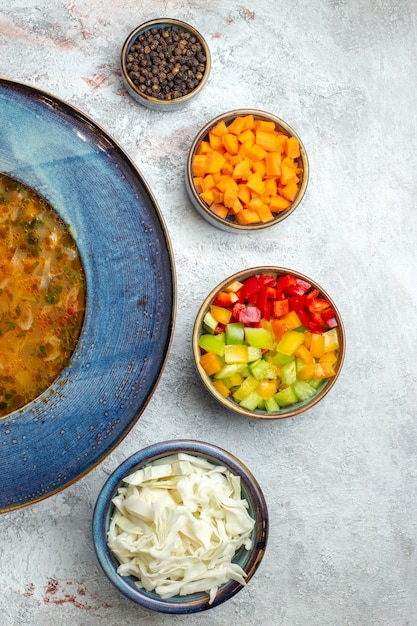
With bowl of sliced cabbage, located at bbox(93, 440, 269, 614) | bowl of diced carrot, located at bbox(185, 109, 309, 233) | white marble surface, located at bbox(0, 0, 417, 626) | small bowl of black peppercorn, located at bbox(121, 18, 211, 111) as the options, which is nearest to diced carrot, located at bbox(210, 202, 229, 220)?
bowl of diced carrot, located at bbox(185, 109, 309, 233)

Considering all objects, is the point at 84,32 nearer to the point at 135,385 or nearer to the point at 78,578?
the point at 135,385

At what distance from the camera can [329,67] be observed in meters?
2.96

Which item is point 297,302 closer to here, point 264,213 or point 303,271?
point 303,271

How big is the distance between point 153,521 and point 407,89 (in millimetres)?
2098

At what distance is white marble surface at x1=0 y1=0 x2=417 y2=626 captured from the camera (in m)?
2.71

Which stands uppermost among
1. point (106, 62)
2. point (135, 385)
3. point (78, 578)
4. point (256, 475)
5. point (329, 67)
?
point (329, 67)

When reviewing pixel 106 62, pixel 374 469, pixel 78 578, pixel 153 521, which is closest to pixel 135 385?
pixel 153 521

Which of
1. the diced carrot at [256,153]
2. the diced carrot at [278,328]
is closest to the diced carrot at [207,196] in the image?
the diced carrot at [256,153]

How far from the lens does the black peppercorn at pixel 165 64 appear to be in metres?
2.76

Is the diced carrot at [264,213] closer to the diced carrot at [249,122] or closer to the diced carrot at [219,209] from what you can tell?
the diced carrot at [219,209]

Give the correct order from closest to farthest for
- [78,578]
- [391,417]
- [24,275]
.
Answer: [24,275], [78,578], [391,417]

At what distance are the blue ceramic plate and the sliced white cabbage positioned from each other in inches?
10.2

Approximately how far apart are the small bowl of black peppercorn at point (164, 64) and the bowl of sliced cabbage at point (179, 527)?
4.52 feet

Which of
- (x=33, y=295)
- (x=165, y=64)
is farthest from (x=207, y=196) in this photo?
(x=33, y=295)
